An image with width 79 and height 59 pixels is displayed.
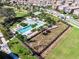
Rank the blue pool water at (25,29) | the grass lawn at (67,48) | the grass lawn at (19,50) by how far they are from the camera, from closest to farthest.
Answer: the grass lawn at (19,50) < the grass lawn at (67,48) < the blue pool water at (25,29)

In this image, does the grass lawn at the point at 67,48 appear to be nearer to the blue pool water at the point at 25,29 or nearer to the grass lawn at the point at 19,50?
the grass lawn at the point at 19,50

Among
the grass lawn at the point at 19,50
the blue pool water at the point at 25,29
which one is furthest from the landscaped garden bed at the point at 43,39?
the blue pool water at the point at 25,29

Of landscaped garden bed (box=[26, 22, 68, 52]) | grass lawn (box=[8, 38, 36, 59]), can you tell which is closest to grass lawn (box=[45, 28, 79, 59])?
landscaped garden bed (box=[26, 22, 68, 52])

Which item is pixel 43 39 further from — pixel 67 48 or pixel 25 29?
pixel 25 29

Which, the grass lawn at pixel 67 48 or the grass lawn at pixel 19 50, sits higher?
the grass lawn at pixel 19 50

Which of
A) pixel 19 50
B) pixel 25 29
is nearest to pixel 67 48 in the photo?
pixel 19 50
